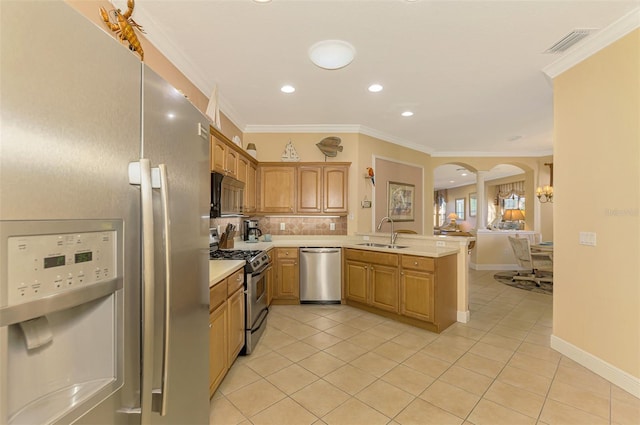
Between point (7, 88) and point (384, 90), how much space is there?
3.41m

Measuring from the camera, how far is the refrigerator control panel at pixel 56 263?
1.84 ft

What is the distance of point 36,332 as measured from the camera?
615 mm

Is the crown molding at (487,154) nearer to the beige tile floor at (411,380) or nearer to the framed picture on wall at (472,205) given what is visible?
the beige tile floor at (411,380)

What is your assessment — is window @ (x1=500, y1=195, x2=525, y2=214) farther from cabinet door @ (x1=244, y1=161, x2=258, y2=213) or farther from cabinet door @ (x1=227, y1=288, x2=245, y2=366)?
cabinet door @ (x1=227, y1=288, x2=245, y2=366)

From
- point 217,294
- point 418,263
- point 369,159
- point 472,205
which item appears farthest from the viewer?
point 472,205

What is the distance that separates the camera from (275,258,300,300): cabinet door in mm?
4078

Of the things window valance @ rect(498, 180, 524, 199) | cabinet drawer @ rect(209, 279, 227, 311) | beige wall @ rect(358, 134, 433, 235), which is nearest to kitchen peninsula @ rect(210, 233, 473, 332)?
beige wall @ rect(358, 134, 433, 235)

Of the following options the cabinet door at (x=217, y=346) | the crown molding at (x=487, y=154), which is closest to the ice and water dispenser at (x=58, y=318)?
the cabinet door at (x=217, y=346)

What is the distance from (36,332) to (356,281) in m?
3.65

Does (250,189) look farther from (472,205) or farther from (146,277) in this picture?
(472,205)

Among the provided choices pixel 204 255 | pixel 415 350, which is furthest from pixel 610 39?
pixel 204 255

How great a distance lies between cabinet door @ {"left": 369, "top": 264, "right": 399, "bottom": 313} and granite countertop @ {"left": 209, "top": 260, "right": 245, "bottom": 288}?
74.8 inches

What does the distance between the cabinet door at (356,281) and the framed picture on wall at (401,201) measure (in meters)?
1.80

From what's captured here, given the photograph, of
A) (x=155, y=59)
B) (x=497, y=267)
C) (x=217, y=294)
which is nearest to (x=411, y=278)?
(x=217, y=294)
